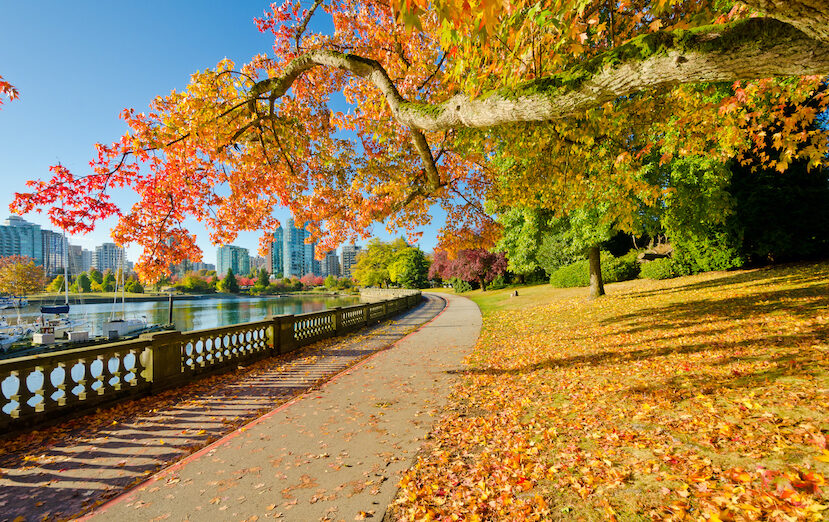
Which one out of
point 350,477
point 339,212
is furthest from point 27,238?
point 350,477

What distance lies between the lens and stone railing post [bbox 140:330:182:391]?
6.94 m

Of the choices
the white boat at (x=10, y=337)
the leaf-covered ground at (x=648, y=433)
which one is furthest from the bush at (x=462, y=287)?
the white boat at (x=10, y=337)

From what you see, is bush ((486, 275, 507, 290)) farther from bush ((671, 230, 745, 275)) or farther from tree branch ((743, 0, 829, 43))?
tree branch ((743, 0, 829, 43))

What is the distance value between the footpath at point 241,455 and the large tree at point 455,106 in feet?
13.2

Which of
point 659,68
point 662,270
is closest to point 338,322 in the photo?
point 659,68

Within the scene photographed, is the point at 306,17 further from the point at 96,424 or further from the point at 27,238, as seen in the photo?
the point at 27,238

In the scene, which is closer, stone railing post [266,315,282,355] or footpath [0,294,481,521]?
footpath [0,294,481,521]

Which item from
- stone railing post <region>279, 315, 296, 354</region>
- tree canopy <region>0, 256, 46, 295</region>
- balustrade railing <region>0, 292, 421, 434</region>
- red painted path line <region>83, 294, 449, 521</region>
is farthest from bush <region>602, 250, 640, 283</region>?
tree canopy <region>0, 256, 46, 295</region>

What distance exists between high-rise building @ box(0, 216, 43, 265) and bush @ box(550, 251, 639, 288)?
163648mm

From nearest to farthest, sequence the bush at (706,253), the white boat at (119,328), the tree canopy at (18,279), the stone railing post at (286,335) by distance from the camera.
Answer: the stone railing post at (286,335), the bush at (706,253), the white boat at (119,328), the tree canopy at (18,279)

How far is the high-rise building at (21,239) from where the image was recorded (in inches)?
4419

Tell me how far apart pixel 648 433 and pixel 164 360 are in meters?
8.75

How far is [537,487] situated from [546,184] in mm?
8218

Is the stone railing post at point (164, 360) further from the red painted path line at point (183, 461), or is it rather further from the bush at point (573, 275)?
the bush at point (573, 275)
